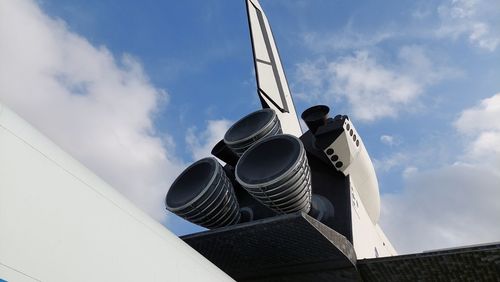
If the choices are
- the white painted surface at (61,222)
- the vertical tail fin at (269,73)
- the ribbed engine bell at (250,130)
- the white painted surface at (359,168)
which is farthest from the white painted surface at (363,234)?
the white painted surface at (61,222)

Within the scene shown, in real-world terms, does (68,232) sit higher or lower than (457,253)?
lower

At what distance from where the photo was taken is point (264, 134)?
658 centimetres

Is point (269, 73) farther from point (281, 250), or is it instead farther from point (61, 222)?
point (61, 222)

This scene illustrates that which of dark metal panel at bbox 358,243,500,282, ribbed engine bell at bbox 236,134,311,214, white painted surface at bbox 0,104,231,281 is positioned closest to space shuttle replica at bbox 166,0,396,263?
ribbed engine bell at bbox 236,134,311,214

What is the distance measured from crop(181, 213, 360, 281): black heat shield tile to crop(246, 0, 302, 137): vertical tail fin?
3.34 m

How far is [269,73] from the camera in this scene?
364 inches

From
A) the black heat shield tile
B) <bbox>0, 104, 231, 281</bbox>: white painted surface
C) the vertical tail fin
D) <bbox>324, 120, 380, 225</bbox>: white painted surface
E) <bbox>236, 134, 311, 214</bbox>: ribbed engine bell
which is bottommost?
<bbox>0, 104, 231, 281</bbox>: white painted surface

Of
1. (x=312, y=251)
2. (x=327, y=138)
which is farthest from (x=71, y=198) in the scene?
(x=327, y=138)

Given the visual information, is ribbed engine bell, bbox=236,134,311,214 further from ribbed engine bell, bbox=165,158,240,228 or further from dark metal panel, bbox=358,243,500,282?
dark metal panel, bbox=358,243,500,282

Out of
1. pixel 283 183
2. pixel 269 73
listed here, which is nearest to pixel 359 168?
pixel 283 183

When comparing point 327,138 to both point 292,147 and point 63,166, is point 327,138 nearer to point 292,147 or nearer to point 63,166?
point 292,147

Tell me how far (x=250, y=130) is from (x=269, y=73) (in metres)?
2.76

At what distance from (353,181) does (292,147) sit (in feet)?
→ 7.00

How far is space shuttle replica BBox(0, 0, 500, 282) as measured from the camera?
1.67 m
